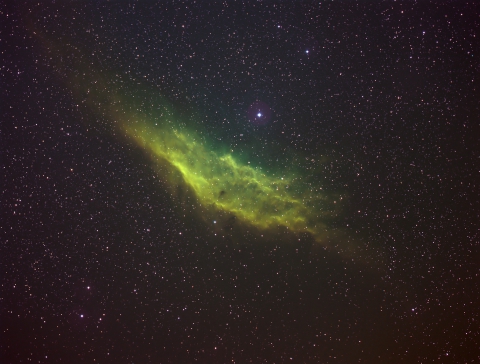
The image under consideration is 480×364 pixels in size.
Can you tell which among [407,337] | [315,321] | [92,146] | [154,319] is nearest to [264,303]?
[315,321]

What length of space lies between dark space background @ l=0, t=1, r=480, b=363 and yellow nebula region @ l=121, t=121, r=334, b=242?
1.4 inches

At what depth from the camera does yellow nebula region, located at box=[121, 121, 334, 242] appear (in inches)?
23.1

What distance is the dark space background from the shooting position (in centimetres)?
59

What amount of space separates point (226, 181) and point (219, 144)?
76 mm

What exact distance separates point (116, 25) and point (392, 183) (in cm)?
66

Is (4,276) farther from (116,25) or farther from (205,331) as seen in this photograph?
(116,25)

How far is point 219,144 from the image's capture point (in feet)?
1.93

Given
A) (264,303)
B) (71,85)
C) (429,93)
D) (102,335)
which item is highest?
(429,93)

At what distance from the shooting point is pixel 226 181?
59cm

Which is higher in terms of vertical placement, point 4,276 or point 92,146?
point 92,146

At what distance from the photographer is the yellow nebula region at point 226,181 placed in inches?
23.1

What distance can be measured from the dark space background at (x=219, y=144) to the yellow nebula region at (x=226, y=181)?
4cm

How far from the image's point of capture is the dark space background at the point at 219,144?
585mm

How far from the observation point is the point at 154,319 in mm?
594
